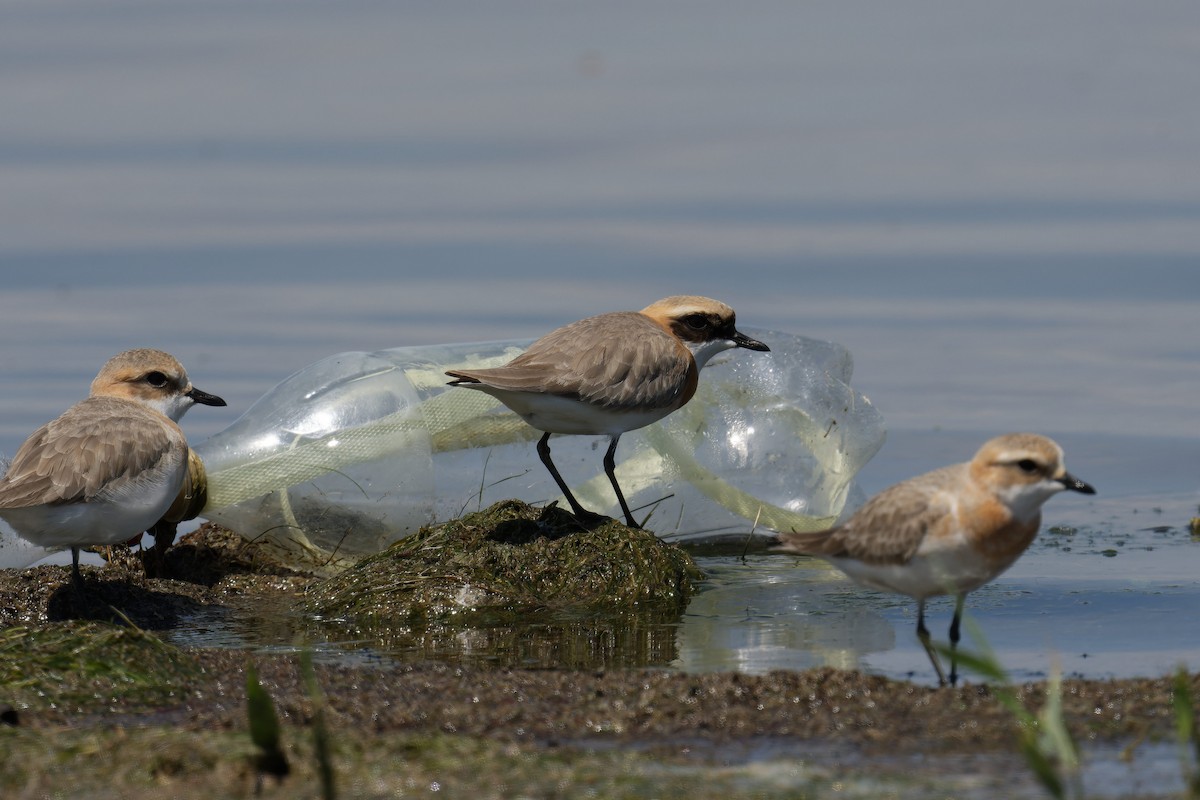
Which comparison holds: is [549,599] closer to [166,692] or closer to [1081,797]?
[166,692]

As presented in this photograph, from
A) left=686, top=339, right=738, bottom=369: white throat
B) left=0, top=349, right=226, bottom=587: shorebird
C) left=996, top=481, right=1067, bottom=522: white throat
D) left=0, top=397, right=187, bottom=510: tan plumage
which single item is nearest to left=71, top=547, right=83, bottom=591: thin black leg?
left=0, top=349, right=226, bottom=587: shorebird

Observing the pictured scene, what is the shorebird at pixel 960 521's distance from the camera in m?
6.97

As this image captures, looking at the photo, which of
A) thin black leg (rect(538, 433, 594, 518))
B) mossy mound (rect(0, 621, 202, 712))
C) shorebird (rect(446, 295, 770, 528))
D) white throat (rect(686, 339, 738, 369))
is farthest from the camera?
white throat (rect(686, 339, 738, 369))

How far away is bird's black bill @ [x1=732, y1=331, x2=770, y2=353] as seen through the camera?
10.8m

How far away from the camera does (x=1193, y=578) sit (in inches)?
378

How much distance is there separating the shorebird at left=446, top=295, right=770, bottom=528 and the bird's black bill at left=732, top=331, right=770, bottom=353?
→ 1.27ft

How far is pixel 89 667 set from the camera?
22.4ft

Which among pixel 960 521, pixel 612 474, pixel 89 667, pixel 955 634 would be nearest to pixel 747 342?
pixel 612 474

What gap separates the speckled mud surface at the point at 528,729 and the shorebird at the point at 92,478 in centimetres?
124

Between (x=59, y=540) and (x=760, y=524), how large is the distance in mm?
4725

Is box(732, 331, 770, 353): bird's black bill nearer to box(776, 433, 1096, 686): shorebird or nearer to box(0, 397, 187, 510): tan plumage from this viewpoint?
box(776, 433, 1096, 686): shorebird

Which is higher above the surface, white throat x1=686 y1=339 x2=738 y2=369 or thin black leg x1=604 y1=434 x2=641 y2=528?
white throat x1=686 y1=339 x2=738 y2=369

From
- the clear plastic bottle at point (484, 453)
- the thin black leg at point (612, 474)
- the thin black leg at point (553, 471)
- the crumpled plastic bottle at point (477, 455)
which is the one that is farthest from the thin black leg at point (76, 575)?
the thin black leg at point (612, 474)

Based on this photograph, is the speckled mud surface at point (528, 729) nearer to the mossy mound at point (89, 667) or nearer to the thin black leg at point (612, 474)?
the mossy mound at point (89, 667)
